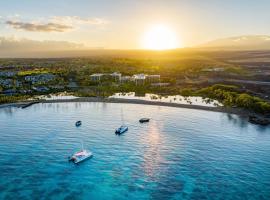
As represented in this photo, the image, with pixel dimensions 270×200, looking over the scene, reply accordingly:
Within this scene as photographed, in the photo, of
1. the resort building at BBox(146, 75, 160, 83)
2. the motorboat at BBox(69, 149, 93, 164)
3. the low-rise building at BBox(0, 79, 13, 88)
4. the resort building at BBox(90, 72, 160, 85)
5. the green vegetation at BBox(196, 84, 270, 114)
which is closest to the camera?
the motorboat at BBox(69, 149, 93, 164)

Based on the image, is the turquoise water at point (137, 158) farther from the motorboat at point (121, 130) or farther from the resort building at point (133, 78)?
the resort building at point (133, 78)

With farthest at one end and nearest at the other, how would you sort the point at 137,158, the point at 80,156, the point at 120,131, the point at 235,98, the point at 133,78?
the point at 133,78 → the point at 235,98 → the point at 120,131 → the point at 137,158 → the point at 80,156

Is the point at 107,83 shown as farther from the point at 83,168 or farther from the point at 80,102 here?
the point at 83,168

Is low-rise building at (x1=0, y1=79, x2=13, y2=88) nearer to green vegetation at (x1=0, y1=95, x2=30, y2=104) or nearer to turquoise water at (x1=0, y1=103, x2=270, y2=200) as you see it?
green vegetation at (x1=0, y1=95, x2=30, y2=104)

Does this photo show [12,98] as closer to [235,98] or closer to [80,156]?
[80,156]

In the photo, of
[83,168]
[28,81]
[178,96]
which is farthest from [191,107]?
[28,81]

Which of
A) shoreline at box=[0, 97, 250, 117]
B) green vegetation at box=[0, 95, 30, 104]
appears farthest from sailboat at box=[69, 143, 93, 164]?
green vegetation at box=[0, 95, 30, 104]

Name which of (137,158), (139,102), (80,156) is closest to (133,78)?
(139,102)
